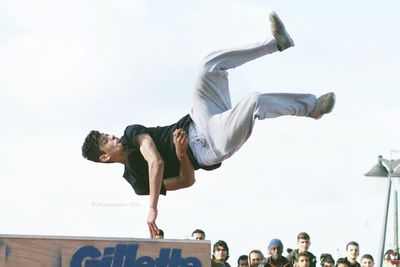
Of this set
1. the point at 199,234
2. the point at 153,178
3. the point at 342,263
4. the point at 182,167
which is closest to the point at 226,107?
the point at 182,167

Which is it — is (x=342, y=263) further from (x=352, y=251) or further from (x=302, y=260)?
(x=302, y=260)

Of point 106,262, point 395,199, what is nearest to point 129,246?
point 106,262

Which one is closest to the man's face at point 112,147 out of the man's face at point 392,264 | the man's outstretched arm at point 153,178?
the man's outstretched arm at point 153,178

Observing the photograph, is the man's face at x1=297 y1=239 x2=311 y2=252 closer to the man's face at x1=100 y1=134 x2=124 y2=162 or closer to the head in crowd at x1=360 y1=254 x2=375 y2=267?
the head in crowd at x1=360 y1=254 x2=375 y2=267

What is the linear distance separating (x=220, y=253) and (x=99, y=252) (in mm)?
3661

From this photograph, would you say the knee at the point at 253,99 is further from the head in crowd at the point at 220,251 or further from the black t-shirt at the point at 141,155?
the head in crowd at the point at 220,251

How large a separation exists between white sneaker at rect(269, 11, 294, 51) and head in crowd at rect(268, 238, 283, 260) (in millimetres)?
3667

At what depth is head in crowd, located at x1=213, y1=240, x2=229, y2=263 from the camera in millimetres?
17828

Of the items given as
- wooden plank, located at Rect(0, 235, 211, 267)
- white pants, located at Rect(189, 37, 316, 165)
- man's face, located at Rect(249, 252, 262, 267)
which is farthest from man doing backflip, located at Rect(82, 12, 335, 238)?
man's face, located at Rect(249, 252, 262, 267)

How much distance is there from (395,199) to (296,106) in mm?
11669

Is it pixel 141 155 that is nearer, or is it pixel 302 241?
pixel 141 155

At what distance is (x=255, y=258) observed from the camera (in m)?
18.1

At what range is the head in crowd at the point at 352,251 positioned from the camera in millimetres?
18453

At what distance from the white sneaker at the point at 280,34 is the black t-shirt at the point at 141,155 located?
155 cm
